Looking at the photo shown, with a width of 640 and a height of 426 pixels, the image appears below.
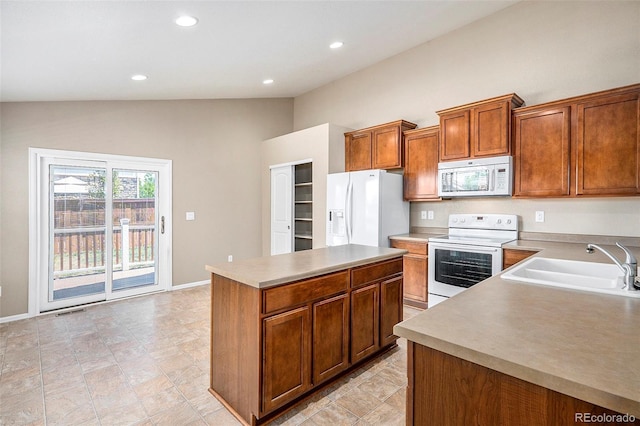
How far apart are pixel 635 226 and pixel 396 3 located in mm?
3196

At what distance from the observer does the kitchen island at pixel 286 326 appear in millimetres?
1880

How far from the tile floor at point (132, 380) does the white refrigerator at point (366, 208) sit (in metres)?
1.53

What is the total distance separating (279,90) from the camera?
568 cm

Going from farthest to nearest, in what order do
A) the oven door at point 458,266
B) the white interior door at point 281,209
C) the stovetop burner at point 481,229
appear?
the white interior door at point 281,209 < the stovetop burner at point 481,229 < the oven door at point 458,266

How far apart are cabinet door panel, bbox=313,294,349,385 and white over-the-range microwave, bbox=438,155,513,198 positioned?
7.26 feet

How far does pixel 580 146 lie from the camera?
9.94ft

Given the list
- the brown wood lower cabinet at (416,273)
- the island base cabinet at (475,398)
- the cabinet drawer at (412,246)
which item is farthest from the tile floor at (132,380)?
the cabinet drawer at (412,246)

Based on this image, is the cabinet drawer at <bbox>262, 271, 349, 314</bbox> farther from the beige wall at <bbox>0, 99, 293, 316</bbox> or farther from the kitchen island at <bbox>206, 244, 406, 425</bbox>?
the beige wall at <bbox>0, 99, 293, 316</bbox>

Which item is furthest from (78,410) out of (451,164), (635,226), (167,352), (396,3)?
(635,226)

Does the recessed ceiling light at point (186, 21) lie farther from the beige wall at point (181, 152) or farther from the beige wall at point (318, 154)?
the beige wall at point (318, 154)

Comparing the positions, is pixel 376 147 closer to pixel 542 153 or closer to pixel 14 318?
pixel 542 153

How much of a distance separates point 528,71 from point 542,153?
3.47ft

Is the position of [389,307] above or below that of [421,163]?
below

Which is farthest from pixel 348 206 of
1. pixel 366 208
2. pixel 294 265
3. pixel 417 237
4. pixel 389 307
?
pixel 294 265
